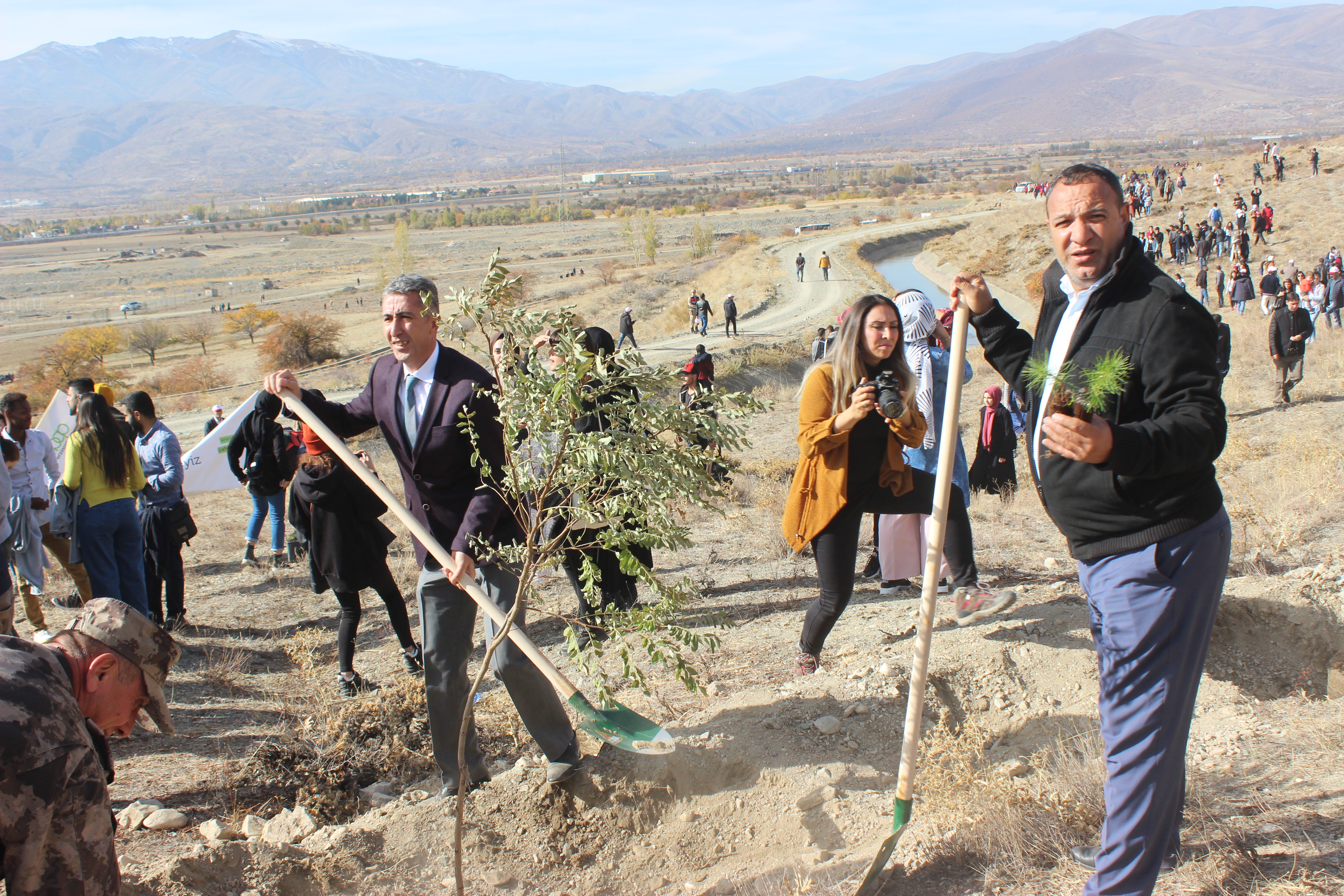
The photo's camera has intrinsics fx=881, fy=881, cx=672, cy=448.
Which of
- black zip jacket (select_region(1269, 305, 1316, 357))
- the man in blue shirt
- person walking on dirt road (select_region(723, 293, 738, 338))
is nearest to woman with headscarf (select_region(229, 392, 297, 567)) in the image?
the man in blue shirt

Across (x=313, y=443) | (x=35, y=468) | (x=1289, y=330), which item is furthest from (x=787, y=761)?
(x=1289, y=330)

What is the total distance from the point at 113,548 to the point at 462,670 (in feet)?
11.7

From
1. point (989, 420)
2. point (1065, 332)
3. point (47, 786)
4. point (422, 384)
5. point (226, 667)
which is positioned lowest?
point (226, 667)

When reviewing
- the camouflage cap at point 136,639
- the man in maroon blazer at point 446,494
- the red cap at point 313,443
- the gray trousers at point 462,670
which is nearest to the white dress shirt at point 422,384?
the man in maroon blazer at point 446,494

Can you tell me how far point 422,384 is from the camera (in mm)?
3566

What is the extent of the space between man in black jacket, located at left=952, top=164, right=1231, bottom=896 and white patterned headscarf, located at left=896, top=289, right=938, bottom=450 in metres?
2.62

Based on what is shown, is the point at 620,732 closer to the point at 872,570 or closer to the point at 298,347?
the point at 872,570

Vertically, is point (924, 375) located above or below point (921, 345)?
below

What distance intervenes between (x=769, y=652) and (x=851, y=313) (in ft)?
7.56

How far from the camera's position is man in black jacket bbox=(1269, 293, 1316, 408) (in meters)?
12.0

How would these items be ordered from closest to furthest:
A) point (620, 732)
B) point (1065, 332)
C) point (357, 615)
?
point (1065, 332), point (620, 732), point (357, 615)

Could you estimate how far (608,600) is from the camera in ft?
19.8

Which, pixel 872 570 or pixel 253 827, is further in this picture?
pixel 872 570

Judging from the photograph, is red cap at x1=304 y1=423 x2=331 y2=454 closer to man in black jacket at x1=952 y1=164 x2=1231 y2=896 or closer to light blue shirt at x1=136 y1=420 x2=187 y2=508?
light blue shirt at x1=136 y1=420 x2=187 y2=508
